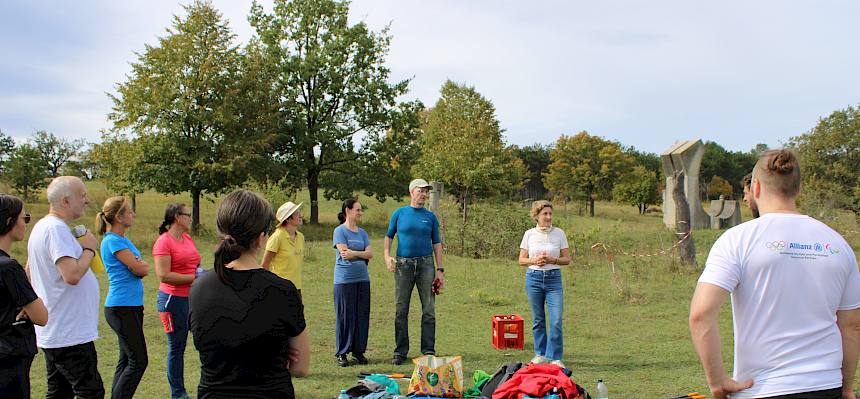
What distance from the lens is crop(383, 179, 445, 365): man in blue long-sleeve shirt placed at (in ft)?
24.5

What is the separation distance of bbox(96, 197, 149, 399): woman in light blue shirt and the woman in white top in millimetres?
3801

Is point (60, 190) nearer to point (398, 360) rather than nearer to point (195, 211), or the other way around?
point (398, 360)

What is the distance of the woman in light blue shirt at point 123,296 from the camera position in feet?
16.0

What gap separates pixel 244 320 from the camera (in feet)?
8.68

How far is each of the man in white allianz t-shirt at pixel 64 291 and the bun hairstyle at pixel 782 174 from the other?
3834mm

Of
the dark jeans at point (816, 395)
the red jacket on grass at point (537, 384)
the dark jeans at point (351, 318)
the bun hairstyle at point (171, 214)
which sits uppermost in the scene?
the bun hairstyle at point (171, 214)

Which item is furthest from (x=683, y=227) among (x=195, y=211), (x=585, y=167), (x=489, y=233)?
(x=585, y=167)

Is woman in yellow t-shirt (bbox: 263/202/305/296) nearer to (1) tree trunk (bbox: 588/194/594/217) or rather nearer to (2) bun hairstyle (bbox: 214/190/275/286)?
(2) bun hairstyle (bbox: 214/190/275/286)

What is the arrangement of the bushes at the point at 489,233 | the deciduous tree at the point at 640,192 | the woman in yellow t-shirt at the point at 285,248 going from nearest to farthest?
the woman in yellow t-shirt at the point at 285,248
the bushes at the point at 489,233
the deciduous tree at the point at 640,192

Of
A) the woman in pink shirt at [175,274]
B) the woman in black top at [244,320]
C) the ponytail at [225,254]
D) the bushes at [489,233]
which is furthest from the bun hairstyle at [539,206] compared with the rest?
the bushes at [489,233]

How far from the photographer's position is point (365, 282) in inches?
294

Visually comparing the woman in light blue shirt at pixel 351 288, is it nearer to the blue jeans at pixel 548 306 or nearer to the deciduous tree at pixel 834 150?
the blue jeans at pixel 548 306

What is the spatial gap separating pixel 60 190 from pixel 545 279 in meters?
4.69

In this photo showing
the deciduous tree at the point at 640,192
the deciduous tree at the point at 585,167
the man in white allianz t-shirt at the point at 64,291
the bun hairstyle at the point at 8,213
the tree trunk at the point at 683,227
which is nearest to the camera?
the bun hairstyle at the point at 8,213
